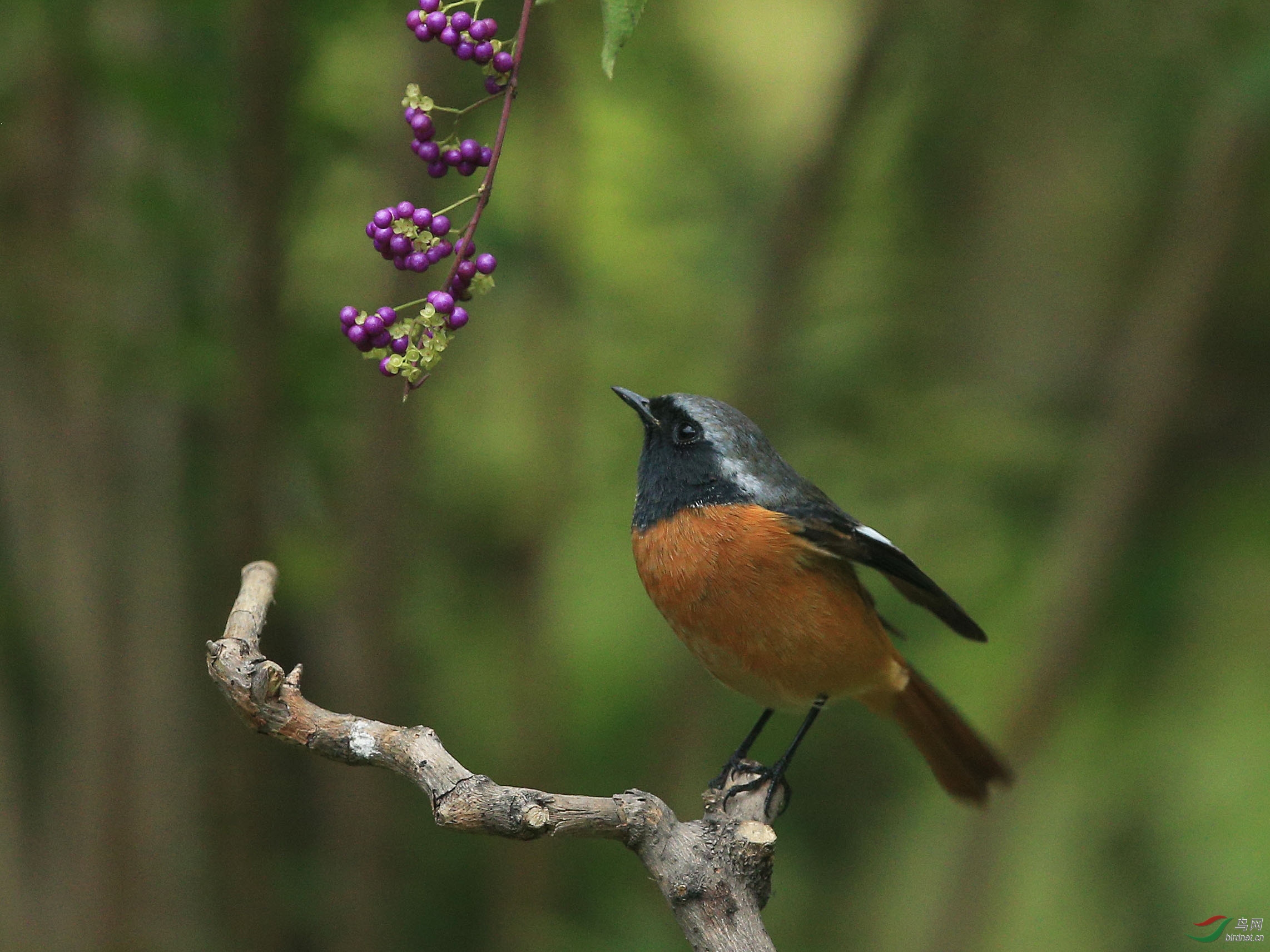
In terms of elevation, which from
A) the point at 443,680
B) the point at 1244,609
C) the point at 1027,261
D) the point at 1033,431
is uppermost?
the point at 1027,261

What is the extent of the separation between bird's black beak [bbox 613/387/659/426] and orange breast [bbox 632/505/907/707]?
347 millimetres

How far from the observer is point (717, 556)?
3.36 m

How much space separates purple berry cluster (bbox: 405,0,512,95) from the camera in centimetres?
186

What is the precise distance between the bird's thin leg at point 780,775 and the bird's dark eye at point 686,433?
80 cm

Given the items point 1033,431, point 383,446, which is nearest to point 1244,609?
point 1033,431

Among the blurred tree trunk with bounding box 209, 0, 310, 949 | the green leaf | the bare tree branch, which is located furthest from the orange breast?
the green leaf

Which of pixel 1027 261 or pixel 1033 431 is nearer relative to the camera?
pixel 1033 431

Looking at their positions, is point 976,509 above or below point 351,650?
above

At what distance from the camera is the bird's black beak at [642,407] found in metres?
3.69

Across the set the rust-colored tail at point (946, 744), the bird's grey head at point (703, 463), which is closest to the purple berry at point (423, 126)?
the bird's grey head at point (703, 463)

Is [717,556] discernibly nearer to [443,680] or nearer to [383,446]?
[383,446]

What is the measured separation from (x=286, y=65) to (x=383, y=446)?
134cm

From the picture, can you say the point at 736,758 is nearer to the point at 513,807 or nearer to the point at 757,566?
the point at 757,566
